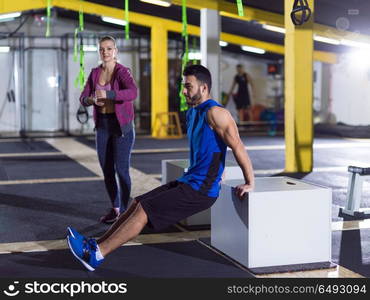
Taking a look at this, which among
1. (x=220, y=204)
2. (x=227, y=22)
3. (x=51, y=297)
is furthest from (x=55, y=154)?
(x=51, y=297)

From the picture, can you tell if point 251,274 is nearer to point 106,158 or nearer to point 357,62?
point 106,158

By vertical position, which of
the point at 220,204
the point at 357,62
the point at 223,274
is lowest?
the point at 223,274

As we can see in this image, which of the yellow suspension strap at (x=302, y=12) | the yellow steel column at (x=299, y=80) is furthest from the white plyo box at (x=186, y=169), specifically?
the yellow steel column at (x=299, y=80)

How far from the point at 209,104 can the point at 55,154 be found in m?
8.40

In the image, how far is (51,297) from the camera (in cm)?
346

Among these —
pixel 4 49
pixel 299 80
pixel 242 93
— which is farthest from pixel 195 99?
pixel 242 93

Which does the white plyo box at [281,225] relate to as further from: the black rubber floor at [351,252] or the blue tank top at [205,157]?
the blue tank top at [205,157]

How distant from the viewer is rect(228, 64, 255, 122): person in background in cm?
1820

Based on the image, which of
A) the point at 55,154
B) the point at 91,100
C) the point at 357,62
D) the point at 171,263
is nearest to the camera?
the point at 171,263

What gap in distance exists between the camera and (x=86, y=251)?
3.93 metres

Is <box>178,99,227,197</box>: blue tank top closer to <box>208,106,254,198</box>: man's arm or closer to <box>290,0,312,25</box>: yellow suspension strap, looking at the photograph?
<box>208,106,254,198</box>: man's arm

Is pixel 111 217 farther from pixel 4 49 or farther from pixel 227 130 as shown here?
pixel 4 49

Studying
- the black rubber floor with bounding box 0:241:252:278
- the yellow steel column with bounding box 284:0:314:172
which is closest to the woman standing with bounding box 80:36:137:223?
the black rubber floor with bounding box 0:241:252:278

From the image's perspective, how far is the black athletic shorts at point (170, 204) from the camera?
12.4 feet
